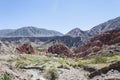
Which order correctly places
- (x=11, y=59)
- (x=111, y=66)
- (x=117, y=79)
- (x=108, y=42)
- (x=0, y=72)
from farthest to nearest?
(x=108, y=42) < (x=11, y=59) < (x=111, y=66) < (x=117, y=79) < (x=0, y=72)

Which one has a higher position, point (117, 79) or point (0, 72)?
point (0, 72)

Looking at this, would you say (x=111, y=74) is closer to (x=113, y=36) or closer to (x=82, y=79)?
(x=82, y=79)

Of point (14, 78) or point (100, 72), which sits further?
point (100, 72)

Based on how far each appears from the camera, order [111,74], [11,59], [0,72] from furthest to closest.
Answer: [11,59] → [111,74] → [0,72]

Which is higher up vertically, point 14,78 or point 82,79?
point 14,78

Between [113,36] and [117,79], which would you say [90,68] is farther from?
[113,36]

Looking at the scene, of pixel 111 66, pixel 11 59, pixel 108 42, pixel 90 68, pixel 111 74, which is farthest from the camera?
pixel 108 42

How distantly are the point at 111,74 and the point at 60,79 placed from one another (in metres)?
11.9

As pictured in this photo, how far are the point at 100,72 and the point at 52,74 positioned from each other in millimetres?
9316

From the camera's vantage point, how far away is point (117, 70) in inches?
2055

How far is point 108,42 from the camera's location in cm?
19388

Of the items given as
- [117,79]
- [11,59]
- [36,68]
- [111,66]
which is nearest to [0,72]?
[117,79]

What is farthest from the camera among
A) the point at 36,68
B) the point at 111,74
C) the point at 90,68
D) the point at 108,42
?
the point at 108,42

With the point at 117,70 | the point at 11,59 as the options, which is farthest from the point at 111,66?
the point at 11,59
